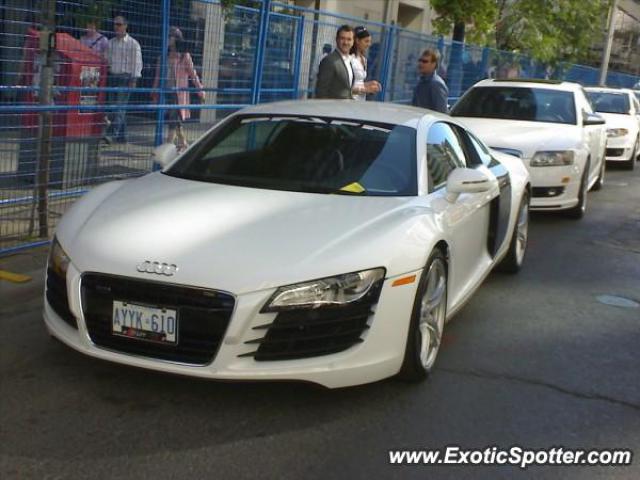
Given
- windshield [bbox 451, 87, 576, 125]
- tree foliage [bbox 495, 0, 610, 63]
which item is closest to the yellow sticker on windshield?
windshield [bbox 451, 87, 576, 125]

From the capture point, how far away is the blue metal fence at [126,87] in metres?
6.52

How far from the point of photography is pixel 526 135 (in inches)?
371

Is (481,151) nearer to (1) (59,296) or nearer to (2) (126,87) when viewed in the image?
(2) (126,87)

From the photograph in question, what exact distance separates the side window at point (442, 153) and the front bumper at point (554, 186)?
3518 millimetres

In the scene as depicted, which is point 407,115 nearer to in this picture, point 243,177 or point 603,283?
point 243,177

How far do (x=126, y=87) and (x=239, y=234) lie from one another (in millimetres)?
4234

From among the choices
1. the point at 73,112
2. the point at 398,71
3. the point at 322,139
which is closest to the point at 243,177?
the point at 322,139

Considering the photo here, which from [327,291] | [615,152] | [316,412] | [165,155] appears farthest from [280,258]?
[615,152]

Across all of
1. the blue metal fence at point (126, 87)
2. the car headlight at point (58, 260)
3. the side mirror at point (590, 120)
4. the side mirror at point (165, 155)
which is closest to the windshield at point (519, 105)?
the side mirror at point (590, 120)

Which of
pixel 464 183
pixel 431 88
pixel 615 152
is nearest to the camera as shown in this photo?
pixel 464 183

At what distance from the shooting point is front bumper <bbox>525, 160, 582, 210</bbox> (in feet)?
29.7

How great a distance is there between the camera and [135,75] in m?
7.80

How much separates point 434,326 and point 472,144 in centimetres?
207

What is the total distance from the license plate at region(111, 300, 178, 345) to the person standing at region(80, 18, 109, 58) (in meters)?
4.08
